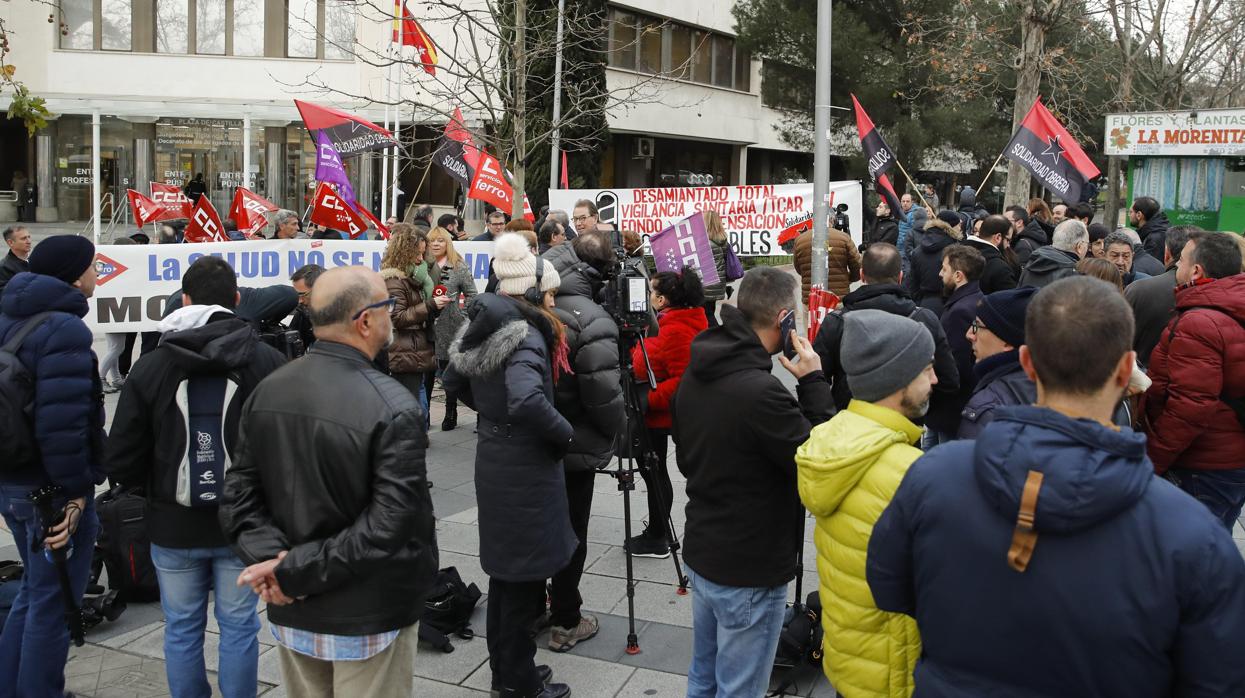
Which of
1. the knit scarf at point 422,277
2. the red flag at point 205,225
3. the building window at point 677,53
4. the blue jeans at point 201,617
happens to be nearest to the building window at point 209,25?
the building window at point 677,53

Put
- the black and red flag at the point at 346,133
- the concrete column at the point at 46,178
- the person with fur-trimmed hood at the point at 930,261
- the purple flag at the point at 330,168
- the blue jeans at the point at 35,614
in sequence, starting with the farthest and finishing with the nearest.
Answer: the concrete column at the point at 46,178 < the black and red flag at the point at 346,133 < the purple flag at the point at 330,168 < the person with fur-trimmed hood at the point at 930,261 < the blue jeans at the point at 35,614

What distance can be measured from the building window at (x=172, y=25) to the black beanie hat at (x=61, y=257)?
2881 centimetres

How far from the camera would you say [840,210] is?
15.0m

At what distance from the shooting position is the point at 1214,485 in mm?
4855

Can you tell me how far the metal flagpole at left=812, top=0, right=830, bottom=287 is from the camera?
35.0 ft

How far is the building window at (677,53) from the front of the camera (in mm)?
30812

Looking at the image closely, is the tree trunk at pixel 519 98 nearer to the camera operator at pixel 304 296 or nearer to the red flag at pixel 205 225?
the red flag at pixel 205 225

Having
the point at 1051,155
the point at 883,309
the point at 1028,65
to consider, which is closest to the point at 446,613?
the point at 883,309

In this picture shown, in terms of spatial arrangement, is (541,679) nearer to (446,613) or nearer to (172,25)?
(446,613)

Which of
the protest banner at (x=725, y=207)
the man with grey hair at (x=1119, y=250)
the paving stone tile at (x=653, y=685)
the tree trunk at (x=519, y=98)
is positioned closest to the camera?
the paving stone tile at (x=653, y=685)

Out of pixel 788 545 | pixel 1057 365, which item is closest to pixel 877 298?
pixel 788 545

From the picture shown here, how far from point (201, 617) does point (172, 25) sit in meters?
30.2

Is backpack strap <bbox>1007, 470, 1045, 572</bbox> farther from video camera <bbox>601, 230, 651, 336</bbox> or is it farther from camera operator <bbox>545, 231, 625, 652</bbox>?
video camera <bbox>601, 230, 651, 336</bbox>

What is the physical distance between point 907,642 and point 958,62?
21092mm
